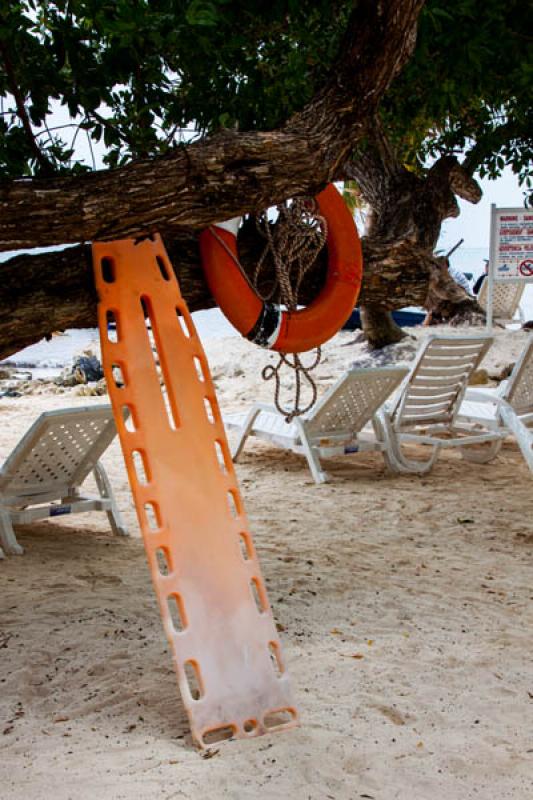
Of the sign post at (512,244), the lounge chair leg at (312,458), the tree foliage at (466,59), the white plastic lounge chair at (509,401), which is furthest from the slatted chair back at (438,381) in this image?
the sign post at (512,244)

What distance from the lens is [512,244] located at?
9375 millimetres

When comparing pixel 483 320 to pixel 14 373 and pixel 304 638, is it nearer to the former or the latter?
pixel 14 373

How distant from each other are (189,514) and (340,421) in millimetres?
3497

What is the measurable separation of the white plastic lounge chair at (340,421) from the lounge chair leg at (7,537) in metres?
2.25

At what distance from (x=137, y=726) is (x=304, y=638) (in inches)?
36.8

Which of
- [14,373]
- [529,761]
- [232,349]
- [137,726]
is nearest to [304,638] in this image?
[137,726]

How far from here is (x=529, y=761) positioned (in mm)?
2787

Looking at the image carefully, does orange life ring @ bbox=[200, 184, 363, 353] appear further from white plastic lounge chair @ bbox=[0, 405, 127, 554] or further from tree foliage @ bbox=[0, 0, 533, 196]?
white plastic lounge chair @ bbox=[0, 405, 127, 554]

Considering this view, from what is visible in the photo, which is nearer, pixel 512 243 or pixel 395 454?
pixel 395 454

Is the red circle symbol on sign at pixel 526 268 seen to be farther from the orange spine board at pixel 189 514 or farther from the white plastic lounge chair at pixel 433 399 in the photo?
the orange spine board at pixel 189 514

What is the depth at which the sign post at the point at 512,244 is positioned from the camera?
30.5ft

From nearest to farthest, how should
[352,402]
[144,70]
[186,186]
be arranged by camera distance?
[186,186] < [144,70] < [352,402]

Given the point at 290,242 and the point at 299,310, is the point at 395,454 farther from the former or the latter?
the point at 290,242

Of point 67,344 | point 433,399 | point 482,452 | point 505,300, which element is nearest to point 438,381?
point 433,399
